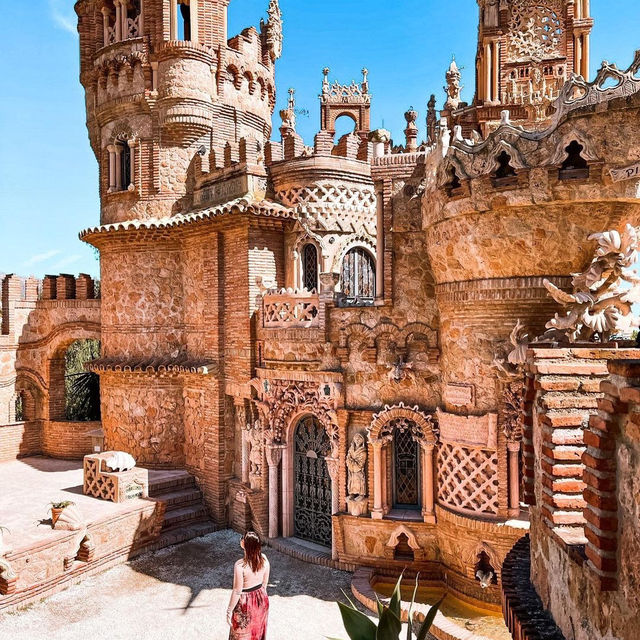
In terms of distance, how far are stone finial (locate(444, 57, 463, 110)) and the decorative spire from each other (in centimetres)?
715

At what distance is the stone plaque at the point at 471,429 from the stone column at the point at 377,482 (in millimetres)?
1393

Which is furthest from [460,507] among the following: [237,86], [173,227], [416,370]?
[237,86]

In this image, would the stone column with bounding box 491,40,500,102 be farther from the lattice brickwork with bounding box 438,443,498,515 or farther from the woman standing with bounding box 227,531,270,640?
the woman standing with bounding box 227,531,270,640

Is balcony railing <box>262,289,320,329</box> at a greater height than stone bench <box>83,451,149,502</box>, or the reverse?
balcony railing <box>262,289,320,329</box>

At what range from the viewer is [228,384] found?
1414 centimetres

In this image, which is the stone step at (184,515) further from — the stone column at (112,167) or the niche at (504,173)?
the niche at (504,173)

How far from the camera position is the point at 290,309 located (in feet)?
41.5

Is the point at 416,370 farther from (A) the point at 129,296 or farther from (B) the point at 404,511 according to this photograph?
(A) the point at 129,296

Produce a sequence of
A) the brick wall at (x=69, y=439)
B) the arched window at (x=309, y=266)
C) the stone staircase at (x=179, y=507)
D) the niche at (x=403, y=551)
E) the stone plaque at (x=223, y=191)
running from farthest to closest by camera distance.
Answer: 1. the brick wall at (x=69, y=439)
2. the arched window at (x=309, y=266)
3. the stone plaque at (x=223, y=191)
4. the stone staircase at (x=179, y=507)
5. the niche at (x=403, y=551)

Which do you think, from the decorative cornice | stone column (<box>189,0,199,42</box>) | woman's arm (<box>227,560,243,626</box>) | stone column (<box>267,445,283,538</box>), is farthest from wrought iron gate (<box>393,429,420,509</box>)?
stone column (<box>189,0,199,42</box>)

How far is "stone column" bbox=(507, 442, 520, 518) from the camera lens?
9.84 m

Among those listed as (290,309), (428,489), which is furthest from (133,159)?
(428,489)

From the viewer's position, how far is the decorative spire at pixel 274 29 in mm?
17797

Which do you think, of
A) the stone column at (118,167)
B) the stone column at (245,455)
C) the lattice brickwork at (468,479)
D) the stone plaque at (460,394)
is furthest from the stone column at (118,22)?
the lattice brickwork at (468,479)
